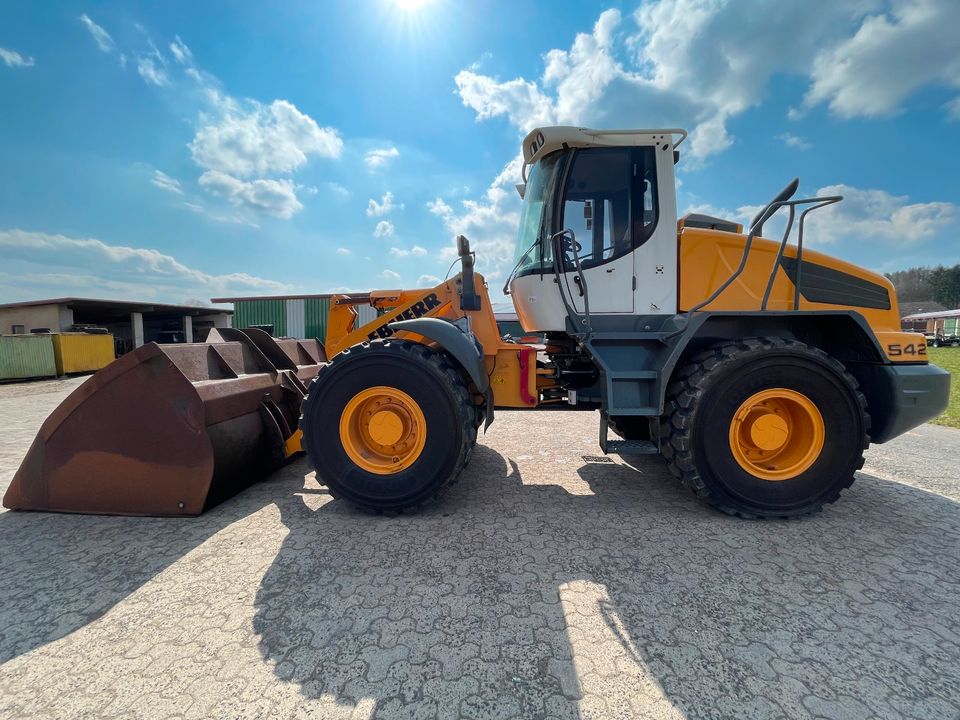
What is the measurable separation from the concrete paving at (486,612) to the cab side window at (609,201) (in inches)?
78.2

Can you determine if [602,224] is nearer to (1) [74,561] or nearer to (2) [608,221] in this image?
(2) [608,221]

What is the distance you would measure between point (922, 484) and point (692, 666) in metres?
3.66

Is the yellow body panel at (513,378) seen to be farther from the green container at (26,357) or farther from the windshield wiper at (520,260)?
the green container at (26,357)

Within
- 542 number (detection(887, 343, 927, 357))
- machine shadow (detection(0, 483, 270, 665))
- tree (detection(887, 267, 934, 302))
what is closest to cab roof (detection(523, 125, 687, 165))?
542 number (detection(887, 343, 927, 357))

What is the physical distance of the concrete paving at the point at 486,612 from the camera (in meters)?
1.51

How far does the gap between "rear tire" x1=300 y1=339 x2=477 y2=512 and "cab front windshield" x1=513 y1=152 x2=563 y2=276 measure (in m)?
1.19

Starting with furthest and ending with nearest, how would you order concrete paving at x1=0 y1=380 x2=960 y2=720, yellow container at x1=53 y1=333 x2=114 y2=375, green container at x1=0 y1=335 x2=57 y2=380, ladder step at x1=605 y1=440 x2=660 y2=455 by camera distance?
1. yellow container at x1=53 y1=333 x2=114 y2=375
2. green container at x1=0 y1=335 x2=57 y2=380
3. ladder step at x1=605 y1=440 x2=660 y2=455
4. concrete paving at x1=0 y1=380 x2=960 y2=720

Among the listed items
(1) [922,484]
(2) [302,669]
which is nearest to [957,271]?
(1) [922,484]

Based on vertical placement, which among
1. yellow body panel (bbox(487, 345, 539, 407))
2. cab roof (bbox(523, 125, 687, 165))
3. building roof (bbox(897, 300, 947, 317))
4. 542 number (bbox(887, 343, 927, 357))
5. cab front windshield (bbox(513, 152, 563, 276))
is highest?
building roof (bbox(897, 300, 947, 317))

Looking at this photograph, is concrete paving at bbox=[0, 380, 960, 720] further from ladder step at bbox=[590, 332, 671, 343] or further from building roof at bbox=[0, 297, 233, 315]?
building roof at bbox=[0, 297, 233, 315]

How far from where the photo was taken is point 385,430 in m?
3.01

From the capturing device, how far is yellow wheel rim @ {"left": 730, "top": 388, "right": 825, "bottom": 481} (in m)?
2.91

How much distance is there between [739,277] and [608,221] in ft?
3.47

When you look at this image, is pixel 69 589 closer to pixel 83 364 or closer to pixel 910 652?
pixel 910 652
